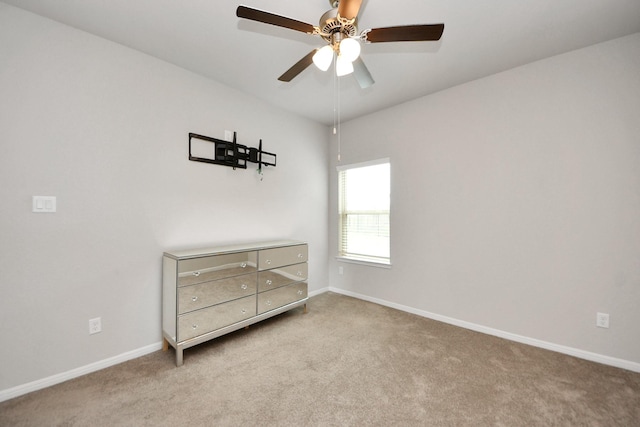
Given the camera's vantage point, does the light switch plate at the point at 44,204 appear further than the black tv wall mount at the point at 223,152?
No

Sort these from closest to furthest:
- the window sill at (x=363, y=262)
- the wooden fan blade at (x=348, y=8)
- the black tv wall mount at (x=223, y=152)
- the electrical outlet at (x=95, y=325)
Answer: the wooden fan blade at (x=348, y=8)
the electrical outlet at (x=95, y=325)
the black tv wall mount at (x=223, y=152)
the window sill at (x=363, y=262)

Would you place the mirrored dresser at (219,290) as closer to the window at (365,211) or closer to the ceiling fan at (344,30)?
the window at (365,211)

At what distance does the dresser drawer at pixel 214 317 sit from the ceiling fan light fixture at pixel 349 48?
2.27 meters

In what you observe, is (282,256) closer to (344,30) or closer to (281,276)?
(281,276)

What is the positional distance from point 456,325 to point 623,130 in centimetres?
230

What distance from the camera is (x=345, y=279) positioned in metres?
4.03

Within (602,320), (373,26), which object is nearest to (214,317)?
(373,26)

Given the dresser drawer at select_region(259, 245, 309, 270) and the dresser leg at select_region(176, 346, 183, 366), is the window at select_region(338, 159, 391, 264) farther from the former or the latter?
the dresser leg at select_region(176, 346, 183, 366)

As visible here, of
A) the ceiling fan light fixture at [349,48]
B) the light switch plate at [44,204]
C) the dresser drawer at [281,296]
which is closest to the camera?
the ceiling fan light fixture at [349,48]

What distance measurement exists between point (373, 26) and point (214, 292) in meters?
2.60

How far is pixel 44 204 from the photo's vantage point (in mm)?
1912

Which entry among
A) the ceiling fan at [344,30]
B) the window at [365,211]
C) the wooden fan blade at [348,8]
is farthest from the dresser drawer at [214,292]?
the wooden fan blade at [348,8]

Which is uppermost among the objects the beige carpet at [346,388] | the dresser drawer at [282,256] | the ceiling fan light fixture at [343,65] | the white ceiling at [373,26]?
the white ceiling at [373,26]

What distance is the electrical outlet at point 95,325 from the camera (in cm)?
209
